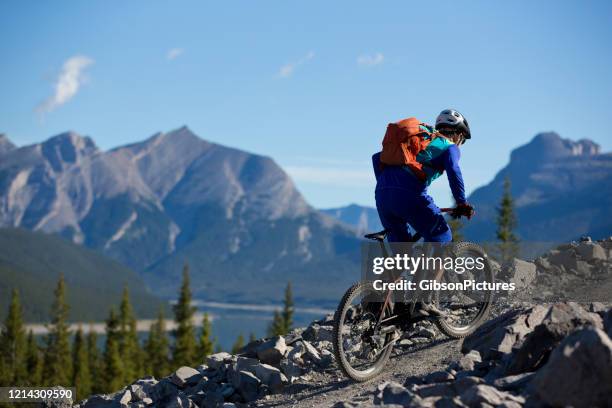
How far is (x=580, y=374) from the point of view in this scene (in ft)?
21.2

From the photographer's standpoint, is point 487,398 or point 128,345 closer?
point 487,398

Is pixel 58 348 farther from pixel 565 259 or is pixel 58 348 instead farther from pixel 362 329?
pixel 362 329

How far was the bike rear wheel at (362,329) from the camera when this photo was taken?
30.1 ft

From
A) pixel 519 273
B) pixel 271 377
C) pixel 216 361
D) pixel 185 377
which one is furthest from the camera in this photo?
pixel 519 273

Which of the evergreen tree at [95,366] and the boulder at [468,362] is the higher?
the boulder at [468,362]

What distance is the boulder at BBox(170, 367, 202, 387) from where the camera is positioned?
12.3m

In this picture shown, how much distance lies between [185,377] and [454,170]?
6.17 m

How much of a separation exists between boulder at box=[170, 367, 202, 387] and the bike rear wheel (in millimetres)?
3369

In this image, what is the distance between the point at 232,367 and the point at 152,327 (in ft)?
269

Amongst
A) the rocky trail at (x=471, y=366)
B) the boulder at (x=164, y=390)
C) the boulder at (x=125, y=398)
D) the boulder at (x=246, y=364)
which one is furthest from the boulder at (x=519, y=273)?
the boulder at (x=125, y=398)

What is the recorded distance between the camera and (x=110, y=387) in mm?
71000

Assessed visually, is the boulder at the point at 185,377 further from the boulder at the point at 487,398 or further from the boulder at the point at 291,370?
the boulder at the point at 487,398

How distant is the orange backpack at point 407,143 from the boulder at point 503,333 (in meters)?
2.30

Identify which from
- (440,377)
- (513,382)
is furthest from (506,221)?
(513,382)
